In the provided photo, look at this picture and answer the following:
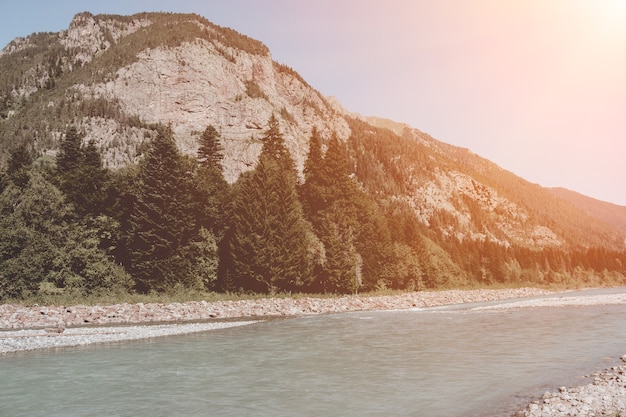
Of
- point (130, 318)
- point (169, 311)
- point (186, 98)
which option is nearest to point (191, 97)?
point (186, 98)

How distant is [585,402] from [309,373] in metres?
10.2

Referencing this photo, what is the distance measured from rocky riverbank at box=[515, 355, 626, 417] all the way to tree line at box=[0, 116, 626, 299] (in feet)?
140

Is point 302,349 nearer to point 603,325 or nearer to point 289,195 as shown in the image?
point 603,325

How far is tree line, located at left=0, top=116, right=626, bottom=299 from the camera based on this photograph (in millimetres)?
48094

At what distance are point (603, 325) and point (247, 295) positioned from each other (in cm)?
3536

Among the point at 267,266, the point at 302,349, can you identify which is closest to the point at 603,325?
the point at 302,349

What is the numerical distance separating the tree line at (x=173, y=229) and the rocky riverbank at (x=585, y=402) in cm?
4258

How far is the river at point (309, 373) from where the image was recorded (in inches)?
586

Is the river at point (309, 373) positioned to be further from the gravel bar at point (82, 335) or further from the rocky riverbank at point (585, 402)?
the gravel bar at point (82, 335)

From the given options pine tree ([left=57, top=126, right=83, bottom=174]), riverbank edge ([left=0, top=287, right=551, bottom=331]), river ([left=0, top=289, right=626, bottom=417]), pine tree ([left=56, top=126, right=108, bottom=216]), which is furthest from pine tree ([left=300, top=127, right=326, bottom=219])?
river ([left=0, top=289, right=626, bottom=417])

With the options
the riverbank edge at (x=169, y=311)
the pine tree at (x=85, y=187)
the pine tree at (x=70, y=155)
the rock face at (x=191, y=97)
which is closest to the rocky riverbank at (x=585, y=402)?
the riverbank edge at (x=169, y=311)

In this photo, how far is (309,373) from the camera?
19.7 m

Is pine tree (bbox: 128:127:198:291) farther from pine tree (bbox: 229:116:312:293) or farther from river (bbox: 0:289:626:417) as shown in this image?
river (bbox: 0:289:626:417)

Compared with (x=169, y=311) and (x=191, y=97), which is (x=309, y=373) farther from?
(x=191, y=97)
